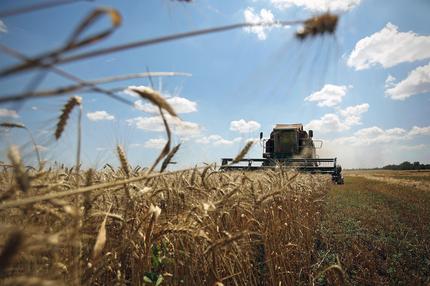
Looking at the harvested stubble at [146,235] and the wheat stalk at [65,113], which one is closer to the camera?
the wheat stalk at [65,113]

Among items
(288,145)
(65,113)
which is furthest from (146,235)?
(288,145)

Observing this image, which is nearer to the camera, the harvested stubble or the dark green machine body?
the harvested stubble

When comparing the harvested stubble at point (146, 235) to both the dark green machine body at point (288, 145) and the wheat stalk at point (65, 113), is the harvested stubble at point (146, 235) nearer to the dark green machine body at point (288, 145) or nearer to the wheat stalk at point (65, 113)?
the wheat stalk at point (65, 113)

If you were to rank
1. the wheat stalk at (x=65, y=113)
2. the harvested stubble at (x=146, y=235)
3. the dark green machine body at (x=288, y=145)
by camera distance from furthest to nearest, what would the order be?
1. the dark green machine body at (x=288, y=145)
2. the harvested stubble at (x=146, y=235)
3. the wheat stalk at (x=65, y=113)

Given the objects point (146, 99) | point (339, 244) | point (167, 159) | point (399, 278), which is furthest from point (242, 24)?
point (339, 244)

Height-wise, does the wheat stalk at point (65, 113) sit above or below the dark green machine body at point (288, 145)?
below

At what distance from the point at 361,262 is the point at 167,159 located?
4302 mm

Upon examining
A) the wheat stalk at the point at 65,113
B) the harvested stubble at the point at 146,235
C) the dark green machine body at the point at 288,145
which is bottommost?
the harvested stubble at the point at 146,235

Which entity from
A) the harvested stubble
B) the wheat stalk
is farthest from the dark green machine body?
the wheat stalk

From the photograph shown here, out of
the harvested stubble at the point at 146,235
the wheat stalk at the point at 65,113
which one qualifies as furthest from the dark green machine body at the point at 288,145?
the wheat stalk at the point at 65,113

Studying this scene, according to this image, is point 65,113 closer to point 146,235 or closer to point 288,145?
point 146,235

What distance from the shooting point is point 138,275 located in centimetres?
221

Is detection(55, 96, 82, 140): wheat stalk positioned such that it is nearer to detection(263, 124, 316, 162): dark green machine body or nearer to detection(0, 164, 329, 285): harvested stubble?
detection(0, 164, 329, 285): harvested stubble

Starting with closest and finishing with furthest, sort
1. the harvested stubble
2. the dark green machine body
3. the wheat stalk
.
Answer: the wheat stalk → the harvested stubble → the dark green machine body
